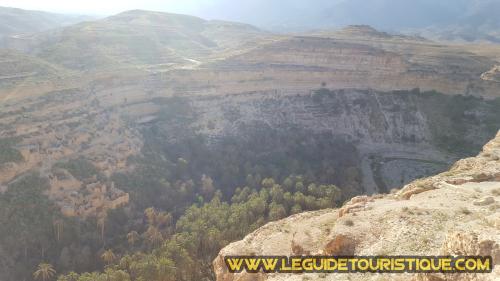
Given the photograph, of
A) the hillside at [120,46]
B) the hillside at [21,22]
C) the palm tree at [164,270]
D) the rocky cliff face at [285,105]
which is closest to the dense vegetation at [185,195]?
the palm tree at [164,270]

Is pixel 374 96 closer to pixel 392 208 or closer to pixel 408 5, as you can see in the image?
pixel 392 208

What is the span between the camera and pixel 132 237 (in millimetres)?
24406

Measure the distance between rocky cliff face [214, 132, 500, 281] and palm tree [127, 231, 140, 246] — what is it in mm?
9984

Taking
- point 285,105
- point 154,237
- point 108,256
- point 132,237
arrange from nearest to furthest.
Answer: point 108,256 < point 154,237 < point 132,237 < point 285,105

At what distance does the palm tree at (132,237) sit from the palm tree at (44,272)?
4217 millimetres

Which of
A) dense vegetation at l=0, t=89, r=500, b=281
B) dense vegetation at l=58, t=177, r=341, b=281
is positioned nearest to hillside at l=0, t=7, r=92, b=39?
dense vegetation at l=0, t=89, r=500, b=281

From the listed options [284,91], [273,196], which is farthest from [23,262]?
[284,91]

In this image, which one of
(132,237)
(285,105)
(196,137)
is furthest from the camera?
Answer: (285,105)

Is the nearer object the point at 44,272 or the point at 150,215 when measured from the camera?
the point at 44,272

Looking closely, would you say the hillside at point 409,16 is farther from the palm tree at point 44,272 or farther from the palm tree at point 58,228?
the palm tree at point 44,272

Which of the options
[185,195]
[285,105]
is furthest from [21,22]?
[185,195]

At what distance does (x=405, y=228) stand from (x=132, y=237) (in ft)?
A: 53.5

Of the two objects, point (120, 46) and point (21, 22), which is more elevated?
point (21, 22)

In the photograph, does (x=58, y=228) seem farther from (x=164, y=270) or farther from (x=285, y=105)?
(x=285, y=105)
